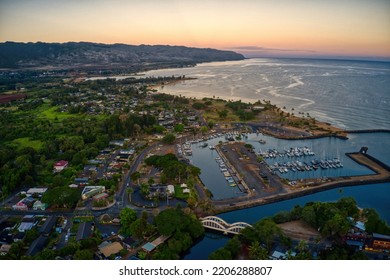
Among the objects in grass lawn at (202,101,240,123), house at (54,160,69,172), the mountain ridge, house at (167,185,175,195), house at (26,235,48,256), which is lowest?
house at (26,235,48,256)

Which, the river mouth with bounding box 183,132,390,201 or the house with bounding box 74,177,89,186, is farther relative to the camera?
the river mouth with bounding box 183,132,390,201

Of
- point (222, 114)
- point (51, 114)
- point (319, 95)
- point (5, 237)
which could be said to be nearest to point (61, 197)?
point (5, 237)

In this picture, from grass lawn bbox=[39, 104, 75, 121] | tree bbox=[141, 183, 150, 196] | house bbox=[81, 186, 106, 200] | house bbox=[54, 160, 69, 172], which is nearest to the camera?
house bbox=[81, 186, 106, 200]

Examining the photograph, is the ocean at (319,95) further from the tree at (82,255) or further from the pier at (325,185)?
the tree at (82,255)

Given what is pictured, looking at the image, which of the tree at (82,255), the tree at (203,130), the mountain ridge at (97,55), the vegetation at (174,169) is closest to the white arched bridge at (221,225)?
the vegetation at (174,169)

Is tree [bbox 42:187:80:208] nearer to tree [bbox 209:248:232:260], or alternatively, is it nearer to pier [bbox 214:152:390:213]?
pier [bbox 214:152:390:213]

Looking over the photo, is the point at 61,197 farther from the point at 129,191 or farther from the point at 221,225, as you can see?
the point at 221,225

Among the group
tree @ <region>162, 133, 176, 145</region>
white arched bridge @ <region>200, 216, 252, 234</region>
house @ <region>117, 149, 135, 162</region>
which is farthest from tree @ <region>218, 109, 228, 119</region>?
white arched bridge @ <region>200, 216, 252, 234</region>

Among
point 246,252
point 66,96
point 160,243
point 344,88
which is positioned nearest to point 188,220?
point 160,243
